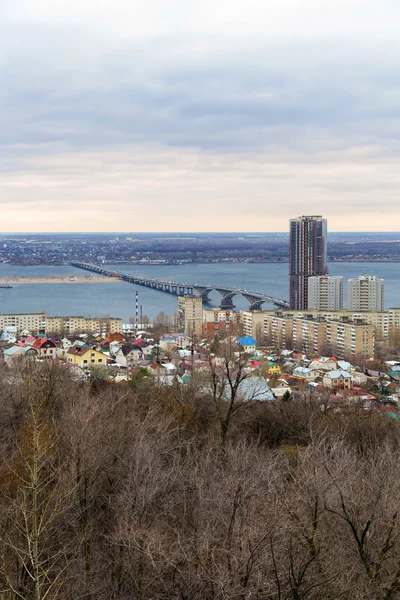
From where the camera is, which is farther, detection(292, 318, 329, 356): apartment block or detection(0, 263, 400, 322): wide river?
detection(0, 263, 400, 322): wide river

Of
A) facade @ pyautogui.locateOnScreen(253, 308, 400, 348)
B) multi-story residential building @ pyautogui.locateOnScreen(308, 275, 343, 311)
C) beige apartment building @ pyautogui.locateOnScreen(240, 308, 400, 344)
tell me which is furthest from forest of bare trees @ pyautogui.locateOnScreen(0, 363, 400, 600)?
multi-story residential building @ pyautogui.locateOnScreen(308, 275, 343, 311)

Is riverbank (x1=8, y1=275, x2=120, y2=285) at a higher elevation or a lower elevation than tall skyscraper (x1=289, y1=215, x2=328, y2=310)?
lower

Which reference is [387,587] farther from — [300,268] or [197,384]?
[300,268]

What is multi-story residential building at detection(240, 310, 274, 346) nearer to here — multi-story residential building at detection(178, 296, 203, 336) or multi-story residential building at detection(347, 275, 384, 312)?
multi-story residential building at detection(178, 296, 203, 336)

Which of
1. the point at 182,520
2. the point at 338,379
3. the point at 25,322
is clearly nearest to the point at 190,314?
the point at 25,322

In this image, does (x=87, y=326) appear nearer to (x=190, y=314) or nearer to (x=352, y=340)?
(x=190, y=314)

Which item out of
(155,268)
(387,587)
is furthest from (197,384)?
(155,268)

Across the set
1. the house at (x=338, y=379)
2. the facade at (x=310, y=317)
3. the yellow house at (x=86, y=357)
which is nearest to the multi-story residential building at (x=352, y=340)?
the facade at (x=310, y=317)

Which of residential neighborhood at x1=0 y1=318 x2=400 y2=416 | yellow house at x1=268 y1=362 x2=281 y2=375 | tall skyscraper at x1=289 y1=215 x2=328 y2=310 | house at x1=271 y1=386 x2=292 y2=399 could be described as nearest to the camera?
residential neighborhood at x1=0 y1=318 x2=400 y2=416
